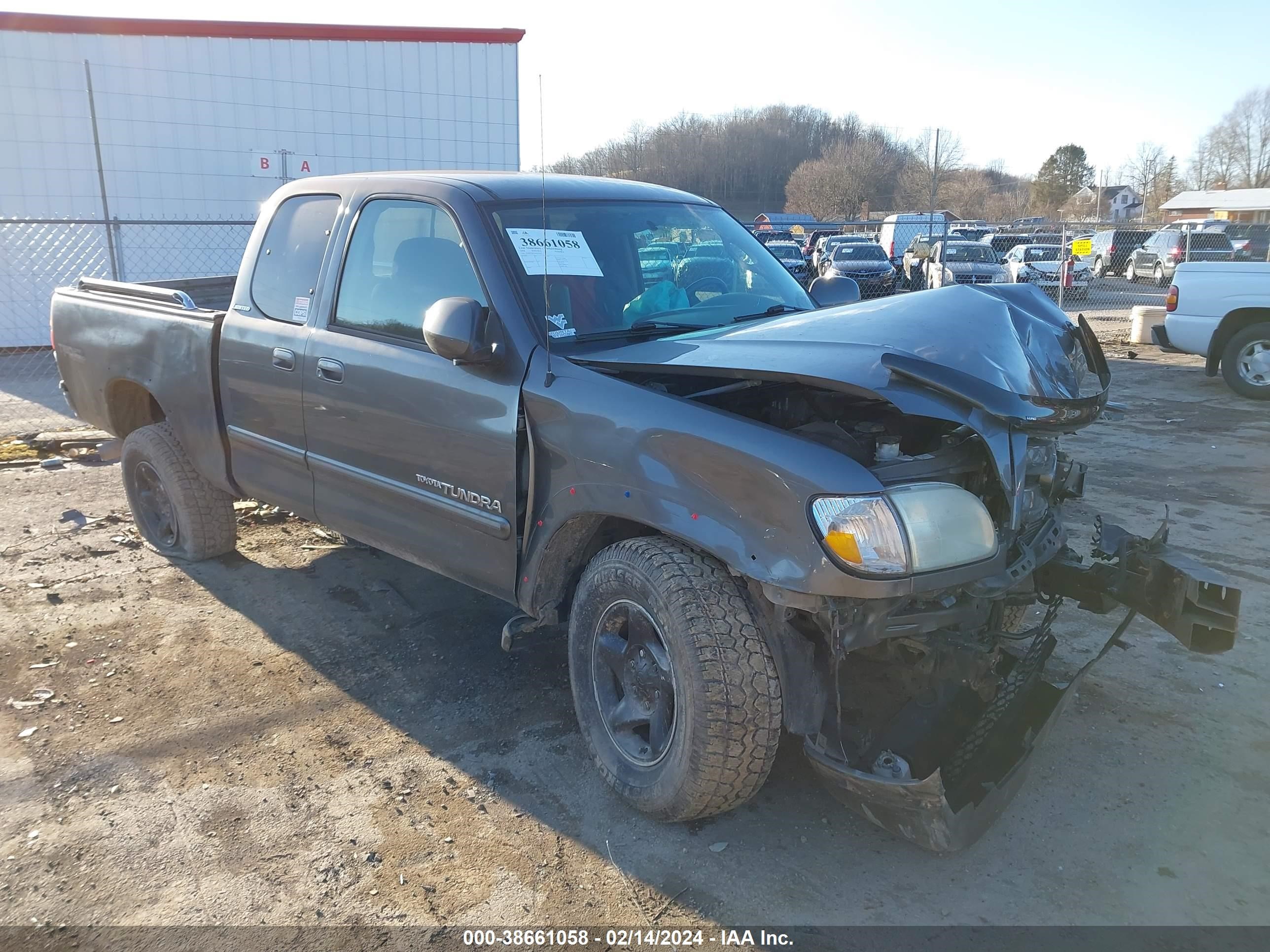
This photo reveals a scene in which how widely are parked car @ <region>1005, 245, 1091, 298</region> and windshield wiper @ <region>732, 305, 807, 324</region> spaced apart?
14.2 meters

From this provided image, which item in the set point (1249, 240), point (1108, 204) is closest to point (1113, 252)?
point (1249, 240)

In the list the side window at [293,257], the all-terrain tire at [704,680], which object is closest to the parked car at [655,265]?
the all-terrain tire at [704,680]

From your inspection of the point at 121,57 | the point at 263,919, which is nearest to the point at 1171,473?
the point at 263,919

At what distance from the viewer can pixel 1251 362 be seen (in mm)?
10000

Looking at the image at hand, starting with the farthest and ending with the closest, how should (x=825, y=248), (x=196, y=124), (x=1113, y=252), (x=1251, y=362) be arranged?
(x=1113, y=252) < (x=825, y=248) < (x=196, y=124) < (x=1251, y=362)

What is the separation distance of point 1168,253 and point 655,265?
30562mm

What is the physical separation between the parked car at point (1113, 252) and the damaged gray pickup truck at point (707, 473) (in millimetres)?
33145

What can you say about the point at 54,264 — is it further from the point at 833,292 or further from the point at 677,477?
the point at 677,477

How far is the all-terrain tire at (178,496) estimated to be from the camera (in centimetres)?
506

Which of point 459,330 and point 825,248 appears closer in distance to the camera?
point 459,330

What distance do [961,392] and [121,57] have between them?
→ 1396 cm

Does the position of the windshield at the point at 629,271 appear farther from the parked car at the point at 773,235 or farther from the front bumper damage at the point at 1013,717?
the parked car at the point at 773,235

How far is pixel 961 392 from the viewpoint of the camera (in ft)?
8.50

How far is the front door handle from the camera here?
A: 12.5ft
